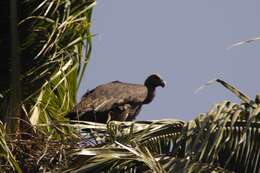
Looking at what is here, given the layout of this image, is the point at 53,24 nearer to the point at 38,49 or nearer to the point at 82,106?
the point at 38,49

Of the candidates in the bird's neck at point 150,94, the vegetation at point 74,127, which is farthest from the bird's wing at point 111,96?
the vegetation at point 74,127

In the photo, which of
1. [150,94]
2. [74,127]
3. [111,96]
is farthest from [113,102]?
[74,127]

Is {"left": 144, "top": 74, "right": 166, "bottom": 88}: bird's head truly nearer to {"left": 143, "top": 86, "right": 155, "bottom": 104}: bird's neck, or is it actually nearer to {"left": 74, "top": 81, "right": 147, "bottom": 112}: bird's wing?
{"left": 143, "top": 86, "right": 155, "bottom": 104}: bird's neck

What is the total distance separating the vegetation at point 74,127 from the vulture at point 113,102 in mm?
1580

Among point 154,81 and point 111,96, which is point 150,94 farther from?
point 111,96

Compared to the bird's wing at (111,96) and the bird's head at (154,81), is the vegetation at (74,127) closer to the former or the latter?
the bird's wing at (111,96)

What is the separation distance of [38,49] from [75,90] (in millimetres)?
851

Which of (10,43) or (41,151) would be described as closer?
(41,151)

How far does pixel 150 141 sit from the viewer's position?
7164 mm

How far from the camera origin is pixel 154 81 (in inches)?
538

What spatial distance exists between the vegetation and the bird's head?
159 inches

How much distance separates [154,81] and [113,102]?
2184 mm

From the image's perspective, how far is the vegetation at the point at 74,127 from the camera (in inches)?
256

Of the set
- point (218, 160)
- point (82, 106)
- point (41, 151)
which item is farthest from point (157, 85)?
point (218, 160)
